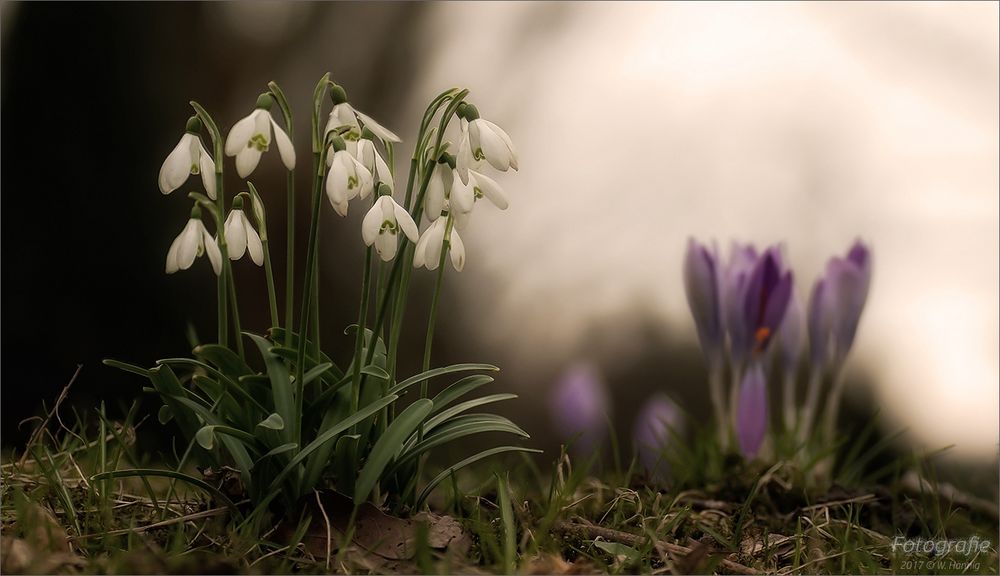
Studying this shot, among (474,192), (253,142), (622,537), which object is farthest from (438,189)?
(622,537)

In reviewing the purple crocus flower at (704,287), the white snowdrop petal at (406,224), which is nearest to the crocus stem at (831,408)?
the purple crocus flower at (704,287)

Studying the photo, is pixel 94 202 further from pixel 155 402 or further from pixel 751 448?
pixel 751 448

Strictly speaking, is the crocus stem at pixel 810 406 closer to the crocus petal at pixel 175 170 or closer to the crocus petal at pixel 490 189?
the crocus petal at pixel 490 189

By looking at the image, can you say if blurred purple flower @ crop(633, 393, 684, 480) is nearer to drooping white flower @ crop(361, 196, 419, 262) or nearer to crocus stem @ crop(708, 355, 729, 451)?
crocus stem @ crop(708, 355, 729, 451)

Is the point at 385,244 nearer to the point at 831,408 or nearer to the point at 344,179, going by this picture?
the point at 344,179

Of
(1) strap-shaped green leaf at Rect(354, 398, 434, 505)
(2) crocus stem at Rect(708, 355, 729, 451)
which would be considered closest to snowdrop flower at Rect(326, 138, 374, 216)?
(1) strap-shaped green leaf at Rect(354, 398, 434, 505)
